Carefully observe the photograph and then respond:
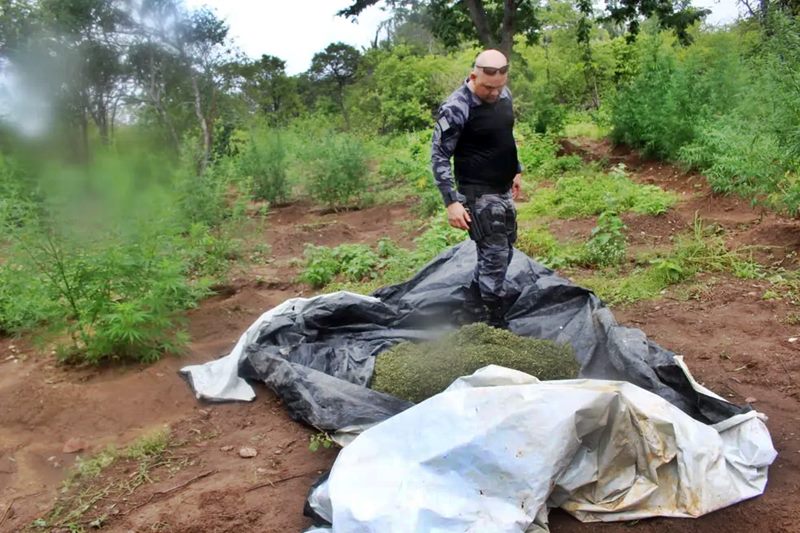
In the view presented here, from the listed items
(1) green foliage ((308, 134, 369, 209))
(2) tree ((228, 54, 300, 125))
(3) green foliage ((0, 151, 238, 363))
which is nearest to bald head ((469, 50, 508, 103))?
(3) green foliage ((0, 151, 238, 363))

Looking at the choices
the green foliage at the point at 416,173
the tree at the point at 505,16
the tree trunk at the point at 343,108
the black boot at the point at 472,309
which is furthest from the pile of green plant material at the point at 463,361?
the tree trunk at the point at 343,108

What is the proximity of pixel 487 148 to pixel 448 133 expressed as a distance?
0.26 metres

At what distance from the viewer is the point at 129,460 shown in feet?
9.35

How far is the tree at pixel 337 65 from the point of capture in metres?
23.3

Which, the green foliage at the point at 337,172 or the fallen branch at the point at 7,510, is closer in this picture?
the fallen branch at the point at 7,510

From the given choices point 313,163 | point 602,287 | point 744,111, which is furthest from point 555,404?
point 313,163

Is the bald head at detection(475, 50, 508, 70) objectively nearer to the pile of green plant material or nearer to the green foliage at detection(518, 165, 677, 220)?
the pile of green plant material

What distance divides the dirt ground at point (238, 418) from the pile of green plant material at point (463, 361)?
0.47m

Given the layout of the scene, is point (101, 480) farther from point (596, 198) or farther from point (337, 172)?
point (337, 172)

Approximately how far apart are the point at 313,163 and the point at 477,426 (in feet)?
26.8

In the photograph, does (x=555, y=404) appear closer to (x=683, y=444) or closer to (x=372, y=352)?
(x=683, y=444)

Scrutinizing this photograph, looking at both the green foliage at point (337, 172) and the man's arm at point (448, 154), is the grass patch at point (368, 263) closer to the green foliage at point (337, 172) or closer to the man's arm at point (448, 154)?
the man's arm at point (448, 154)

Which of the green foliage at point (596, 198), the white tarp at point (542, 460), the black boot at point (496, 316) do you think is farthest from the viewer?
the green foliage at point (596, 198)


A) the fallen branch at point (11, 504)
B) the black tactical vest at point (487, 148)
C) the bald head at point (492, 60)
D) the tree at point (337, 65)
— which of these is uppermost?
the tree at point (337, 65)
